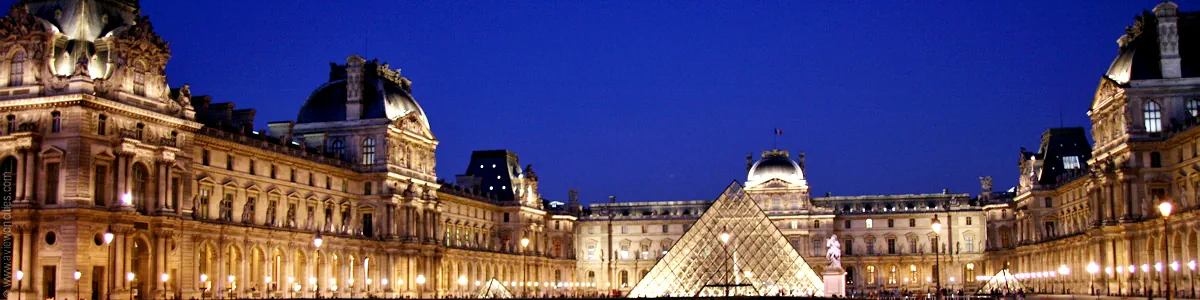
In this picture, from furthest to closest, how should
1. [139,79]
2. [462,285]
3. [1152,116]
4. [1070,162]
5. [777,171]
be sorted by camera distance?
[777,171]
[1070,162]
[462,285]
[1152,116]
[139,79]

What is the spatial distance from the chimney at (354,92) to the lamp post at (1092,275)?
35705 mm

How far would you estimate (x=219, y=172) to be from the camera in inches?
2181

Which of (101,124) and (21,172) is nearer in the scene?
(21,172)

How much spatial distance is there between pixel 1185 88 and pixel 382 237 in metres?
37.5

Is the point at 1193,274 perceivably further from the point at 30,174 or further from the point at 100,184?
the point at 30,174

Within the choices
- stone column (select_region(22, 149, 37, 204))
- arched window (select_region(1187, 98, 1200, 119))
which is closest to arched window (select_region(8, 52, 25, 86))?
stone column (select_region(22, 149, 37, 204))

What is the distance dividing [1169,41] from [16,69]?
45.9m

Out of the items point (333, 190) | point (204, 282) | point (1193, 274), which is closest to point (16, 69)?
point (204, 282)

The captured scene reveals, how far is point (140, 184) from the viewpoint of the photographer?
47344mm

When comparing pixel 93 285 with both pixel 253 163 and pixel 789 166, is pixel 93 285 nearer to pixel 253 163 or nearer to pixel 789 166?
pixel 253 163

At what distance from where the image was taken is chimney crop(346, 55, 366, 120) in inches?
2726

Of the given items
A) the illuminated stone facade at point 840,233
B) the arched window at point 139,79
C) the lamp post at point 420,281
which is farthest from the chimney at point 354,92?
the illuminated stone facade at point 840,233

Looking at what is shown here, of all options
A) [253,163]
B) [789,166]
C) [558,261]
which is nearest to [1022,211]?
[789,166]

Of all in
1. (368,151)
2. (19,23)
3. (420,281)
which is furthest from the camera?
(420,281)
